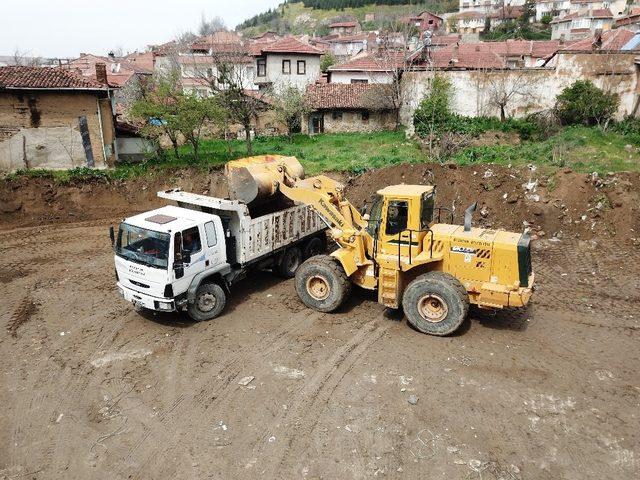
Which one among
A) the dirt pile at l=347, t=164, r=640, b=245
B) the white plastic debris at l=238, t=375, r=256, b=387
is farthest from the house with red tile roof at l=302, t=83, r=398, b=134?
the white plastic debris at l=238, t=375, r=256, b=387

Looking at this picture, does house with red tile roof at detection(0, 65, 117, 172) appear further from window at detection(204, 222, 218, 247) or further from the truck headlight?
the truck headlight

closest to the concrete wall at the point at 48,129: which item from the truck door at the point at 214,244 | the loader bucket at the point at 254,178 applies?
the loader bucket at the point at 254,178

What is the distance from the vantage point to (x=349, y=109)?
96.3ft

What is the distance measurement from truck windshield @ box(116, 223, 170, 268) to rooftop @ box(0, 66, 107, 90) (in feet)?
40.5

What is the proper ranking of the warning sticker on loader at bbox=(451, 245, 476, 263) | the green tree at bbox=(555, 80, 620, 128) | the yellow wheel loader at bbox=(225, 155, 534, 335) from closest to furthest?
the yellow wheel loader at bbox=(225, 155, 534, 335), the warning sticker on loader at bbox=(451, 245, 476, 263), the green tree at bbox=(555, 80, 620, 128)

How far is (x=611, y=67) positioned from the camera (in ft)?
74.9

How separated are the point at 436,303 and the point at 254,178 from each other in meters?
4.76

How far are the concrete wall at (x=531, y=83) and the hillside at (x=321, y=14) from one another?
60821 mm

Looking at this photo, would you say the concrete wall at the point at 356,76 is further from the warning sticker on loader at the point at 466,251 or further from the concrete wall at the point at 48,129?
the warning sticker on loader at the point at 466,251

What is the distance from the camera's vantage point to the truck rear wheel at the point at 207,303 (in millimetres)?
9727

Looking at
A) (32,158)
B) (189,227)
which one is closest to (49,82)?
(32,158)

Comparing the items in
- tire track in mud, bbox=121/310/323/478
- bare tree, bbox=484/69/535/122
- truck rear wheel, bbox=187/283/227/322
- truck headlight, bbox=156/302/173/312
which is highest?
bare tree, bbox=484/69/535/122

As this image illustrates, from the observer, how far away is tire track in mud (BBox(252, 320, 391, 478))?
6.39 m

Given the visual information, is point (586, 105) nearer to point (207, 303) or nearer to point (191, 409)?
point (207, 303)
